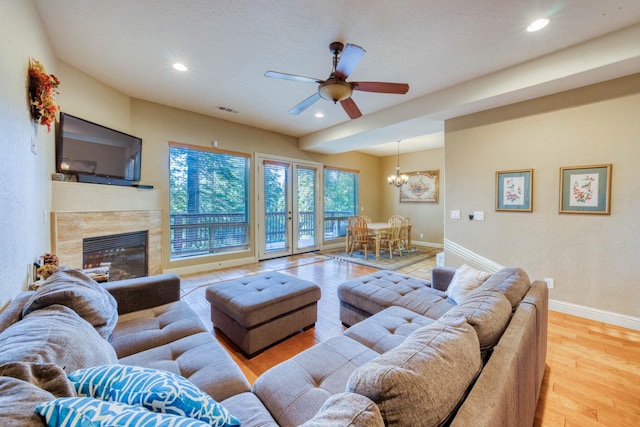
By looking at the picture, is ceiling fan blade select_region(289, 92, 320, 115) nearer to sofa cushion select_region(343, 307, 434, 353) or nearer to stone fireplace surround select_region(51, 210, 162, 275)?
sofa cushion select_region(343, 307, 434, 353)

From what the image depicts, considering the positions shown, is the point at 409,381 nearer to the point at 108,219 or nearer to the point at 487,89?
the point at 487,89

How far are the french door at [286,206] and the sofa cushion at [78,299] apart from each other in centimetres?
371

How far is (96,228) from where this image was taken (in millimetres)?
2871

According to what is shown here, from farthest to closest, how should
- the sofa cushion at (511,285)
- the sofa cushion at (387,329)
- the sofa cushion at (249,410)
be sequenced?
the sofa cushion at (387,329) → the sofa cushion at (511,285) → the sofa cushion at (249,410)

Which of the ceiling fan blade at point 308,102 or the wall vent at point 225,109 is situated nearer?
the ceiling fan blade at point 308,102

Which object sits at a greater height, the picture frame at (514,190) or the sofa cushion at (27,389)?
the picture frame at (514,190)

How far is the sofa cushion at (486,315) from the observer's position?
1009 millimetres

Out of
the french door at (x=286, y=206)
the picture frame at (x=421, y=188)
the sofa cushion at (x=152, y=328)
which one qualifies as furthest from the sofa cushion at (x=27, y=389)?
the picture frame at (x=421, y=188)

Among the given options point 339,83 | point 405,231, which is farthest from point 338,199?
point 339,83

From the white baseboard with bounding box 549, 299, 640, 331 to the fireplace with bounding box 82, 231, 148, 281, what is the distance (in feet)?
16.4

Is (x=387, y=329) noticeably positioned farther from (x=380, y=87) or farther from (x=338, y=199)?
(x=338, y=199)

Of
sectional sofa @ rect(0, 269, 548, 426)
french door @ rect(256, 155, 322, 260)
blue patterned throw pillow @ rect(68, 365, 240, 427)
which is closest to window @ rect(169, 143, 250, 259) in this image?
french door @ rect(256, 155, 322, 260)

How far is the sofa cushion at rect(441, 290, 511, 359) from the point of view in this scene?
3.31 ft

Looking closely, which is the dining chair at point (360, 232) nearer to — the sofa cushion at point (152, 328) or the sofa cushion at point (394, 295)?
the sofa cushion at point (394, 295)
